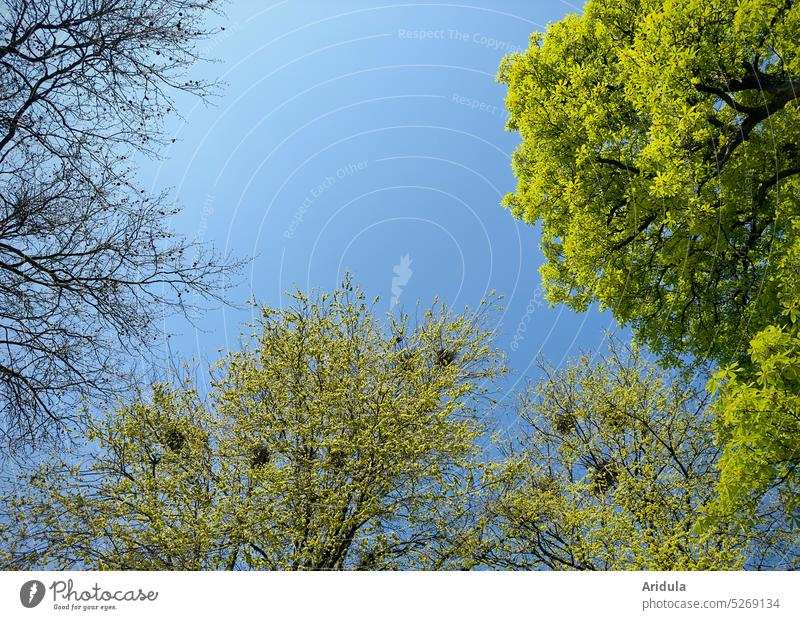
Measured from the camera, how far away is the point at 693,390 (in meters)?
9.99

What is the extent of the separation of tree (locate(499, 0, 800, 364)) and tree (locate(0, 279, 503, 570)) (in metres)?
3.48

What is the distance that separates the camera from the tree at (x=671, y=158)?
6355mm

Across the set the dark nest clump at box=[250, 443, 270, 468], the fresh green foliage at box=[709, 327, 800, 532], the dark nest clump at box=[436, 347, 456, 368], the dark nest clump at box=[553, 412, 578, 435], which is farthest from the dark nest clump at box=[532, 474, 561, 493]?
the fresh green foliage at box=[709, 327, 800, 532]

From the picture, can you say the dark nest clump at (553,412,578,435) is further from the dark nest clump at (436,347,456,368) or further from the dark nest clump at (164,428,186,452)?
the dark nest clump at (164,428,186,452)

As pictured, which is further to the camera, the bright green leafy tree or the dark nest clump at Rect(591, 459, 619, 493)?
the dark nest clump at Rect(591, 459, 619, 493)

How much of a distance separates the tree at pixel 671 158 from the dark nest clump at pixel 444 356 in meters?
2.38

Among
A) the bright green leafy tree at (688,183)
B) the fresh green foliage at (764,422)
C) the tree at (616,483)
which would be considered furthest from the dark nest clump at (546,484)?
the fresh green foliage at (764,422)

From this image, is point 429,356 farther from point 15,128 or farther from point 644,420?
point 15,128

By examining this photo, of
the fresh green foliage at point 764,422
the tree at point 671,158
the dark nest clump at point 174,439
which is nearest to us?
the fresh green foliage at point 764,422

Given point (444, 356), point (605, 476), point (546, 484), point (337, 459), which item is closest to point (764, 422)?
point (337, 459)

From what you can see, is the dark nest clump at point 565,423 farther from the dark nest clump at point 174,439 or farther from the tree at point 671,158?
the dark nest clump at point 174,439

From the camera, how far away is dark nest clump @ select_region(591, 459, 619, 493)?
9991 mm

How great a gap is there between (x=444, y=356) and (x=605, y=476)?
377cm
